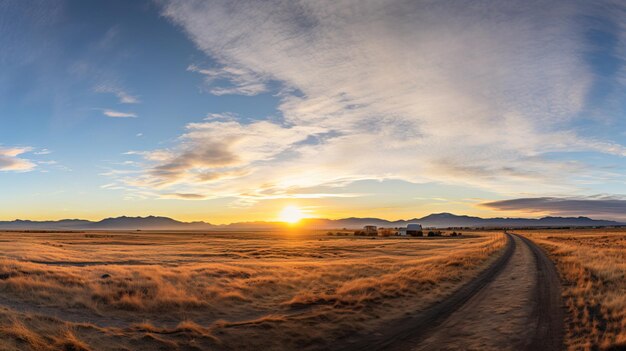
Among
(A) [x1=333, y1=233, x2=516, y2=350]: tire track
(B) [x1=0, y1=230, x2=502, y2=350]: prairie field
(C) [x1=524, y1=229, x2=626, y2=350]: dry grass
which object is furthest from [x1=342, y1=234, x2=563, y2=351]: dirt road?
(B) [x1=0, y1=230, x2=502, y2=350]: prairie field

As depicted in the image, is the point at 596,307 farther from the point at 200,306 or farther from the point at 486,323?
the point at 200,306

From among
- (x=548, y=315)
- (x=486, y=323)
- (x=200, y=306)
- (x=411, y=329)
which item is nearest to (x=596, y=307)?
(x=548, y=315)

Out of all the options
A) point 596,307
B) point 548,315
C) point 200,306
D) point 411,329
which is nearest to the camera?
point 411,329

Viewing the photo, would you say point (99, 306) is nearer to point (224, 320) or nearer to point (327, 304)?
point (224, 320)

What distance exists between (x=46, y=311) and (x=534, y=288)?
73.5 feet

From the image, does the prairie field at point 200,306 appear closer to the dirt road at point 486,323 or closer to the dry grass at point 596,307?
the dirt road at point 486,323

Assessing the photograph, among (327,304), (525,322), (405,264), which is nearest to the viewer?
(525,322)

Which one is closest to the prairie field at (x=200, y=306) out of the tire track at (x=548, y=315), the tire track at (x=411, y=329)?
the tire track at (x=411, y=329)

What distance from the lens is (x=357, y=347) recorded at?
1169 centimetres

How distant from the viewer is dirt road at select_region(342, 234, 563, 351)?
38.2ft

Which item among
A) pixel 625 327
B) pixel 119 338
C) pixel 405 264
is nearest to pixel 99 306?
pixel 119 338

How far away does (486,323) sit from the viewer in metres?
14.0

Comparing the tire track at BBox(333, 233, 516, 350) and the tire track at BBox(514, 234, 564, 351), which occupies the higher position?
the tire track at BBox(514, 234, 564, 351)

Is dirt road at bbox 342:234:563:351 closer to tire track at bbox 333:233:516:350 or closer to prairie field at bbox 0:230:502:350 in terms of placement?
tire track at bbox 333:233:516:350
